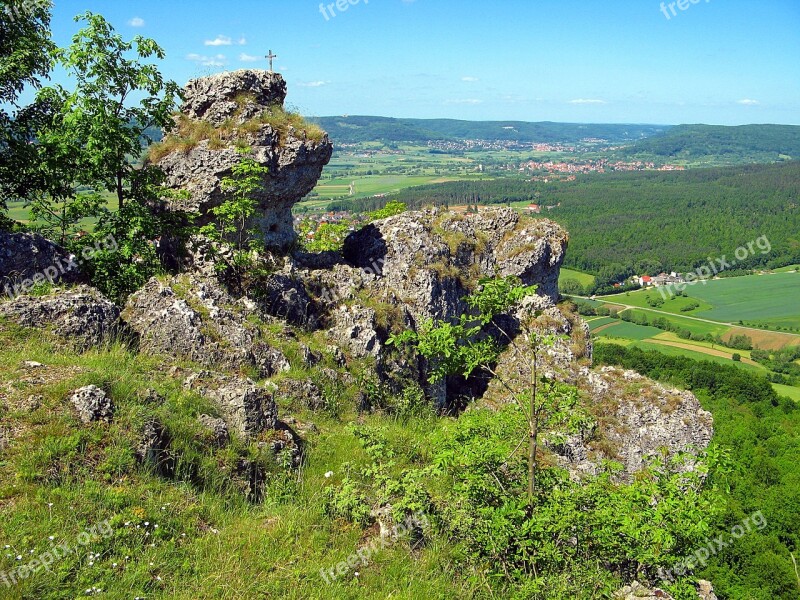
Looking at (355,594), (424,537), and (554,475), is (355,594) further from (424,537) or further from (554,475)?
(554,475)

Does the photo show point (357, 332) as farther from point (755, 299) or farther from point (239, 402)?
point (755, 299)

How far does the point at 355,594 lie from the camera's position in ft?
17.8

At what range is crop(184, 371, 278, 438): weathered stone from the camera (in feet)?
25.7

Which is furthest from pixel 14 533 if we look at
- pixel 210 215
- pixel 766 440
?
pixel 766 440

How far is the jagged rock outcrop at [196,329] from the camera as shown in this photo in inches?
423

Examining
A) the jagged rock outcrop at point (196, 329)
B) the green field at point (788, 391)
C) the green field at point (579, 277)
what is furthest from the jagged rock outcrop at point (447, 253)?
the green field at point (579, 277)

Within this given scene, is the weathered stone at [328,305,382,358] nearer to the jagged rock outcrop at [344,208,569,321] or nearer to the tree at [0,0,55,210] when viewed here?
the jagged rock outcrop at [344,208,569,321]

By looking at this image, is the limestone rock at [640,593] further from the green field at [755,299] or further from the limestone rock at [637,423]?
the green field at [755,299]

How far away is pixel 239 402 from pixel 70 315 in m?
3.75

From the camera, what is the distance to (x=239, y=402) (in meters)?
7.99

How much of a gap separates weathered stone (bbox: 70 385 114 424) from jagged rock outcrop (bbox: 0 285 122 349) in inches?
108

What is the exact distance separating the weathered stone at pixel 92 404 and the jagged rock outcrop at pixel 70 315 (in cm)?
274

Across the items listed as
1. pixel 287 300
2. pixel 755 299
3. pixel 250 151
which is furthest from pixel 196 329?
pixel 755 299

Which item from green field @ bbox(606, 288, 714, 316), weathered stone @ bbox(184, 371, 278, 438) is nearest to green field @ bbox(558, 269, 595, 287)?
green field @ bbox(606, 288, 714, 316)
